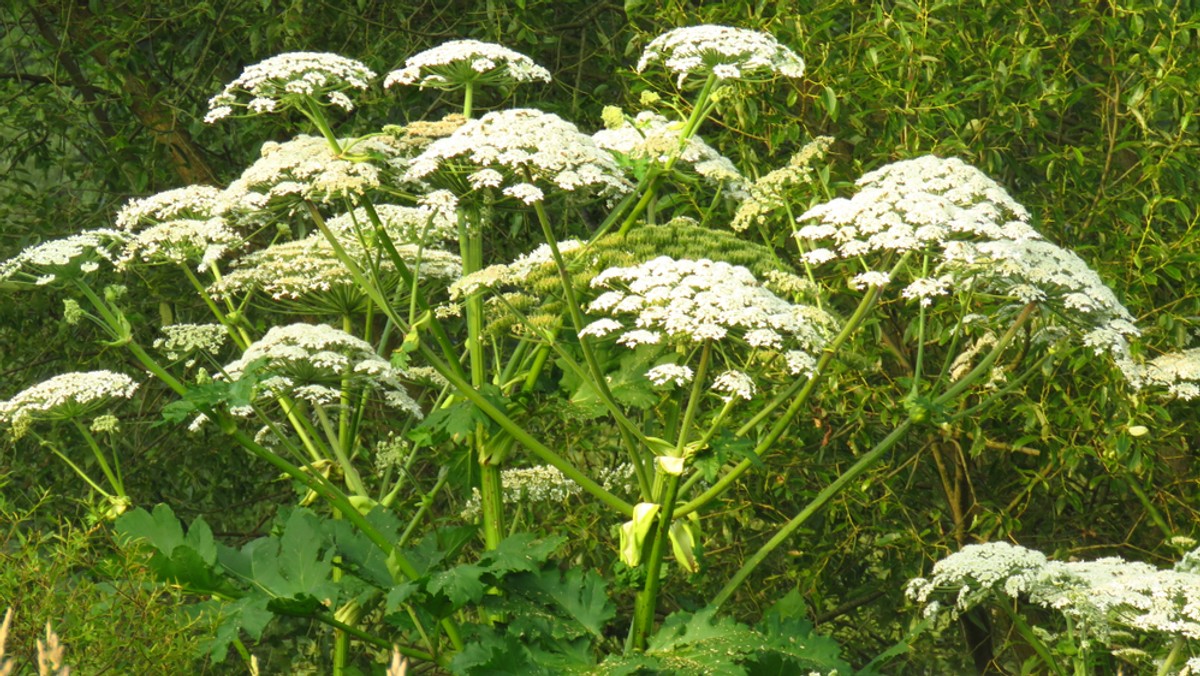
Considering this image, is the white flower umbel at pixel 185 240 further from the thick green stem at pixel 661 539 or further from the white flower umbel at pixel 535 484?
the thick green stem at pixel 661 539

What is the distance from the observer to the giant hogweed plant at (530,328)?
426cm

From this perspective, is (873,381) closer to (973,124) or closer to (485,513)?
(973,124)

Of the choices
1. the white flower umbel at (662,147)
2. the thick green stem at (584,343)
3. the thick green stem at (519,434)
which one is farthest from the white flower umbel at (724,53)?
the thick green stem at (519,434)

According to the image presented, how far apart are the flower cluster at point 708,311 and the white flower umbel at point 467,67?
0.86 m

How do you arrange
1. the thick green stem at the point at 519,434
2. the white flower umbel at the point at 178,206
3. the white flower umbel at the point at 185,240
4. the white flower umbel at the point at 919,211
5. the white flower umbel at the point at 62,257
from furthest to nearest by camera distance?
the white flower umbel at the point at 178,206 → the white flower umbel at the point at 185,240 → the white flower umbel at the point at 62,257 → the thick green stem at the point at 519,434 → the white flower umbel at the point at 919,211

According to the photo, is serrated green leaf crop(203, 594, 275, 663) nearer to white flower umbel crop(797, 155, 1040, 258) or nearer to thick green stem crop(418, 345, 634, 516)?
thick green stem crop(418, 345, 634, 516)

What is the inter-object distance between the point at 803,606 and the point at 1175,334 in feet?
6.01

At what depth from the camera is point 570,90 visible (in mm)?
7598

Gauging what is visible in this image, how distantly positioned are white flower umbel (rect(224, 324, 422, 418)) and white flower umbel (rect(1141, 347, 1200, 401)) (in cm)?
247

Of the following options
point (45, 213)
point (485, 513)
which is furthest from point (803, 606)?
point (45, 213)

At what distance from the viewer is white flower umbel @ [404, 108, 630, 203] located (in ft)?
13.9

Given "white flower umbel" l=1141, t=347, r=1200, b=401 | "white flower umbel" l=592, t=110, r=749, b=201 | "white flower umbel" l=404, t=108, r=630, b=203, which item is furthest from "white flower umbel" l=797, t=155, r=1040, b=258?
"white flower umbel" l=1141, t=347, r=1200, b=401

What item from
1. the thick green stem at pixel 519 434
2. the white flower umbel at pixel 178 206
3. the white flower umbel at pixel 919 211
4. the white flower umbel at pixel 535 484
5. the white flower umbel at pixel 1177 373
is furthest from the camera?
the white flower umbel at pixel 535 484

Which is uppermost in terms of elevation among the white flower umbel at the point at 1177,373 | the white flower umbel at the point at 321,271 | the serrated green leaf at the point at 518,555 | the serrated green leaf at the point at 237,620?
the white flower umbel at the point at 321,271
